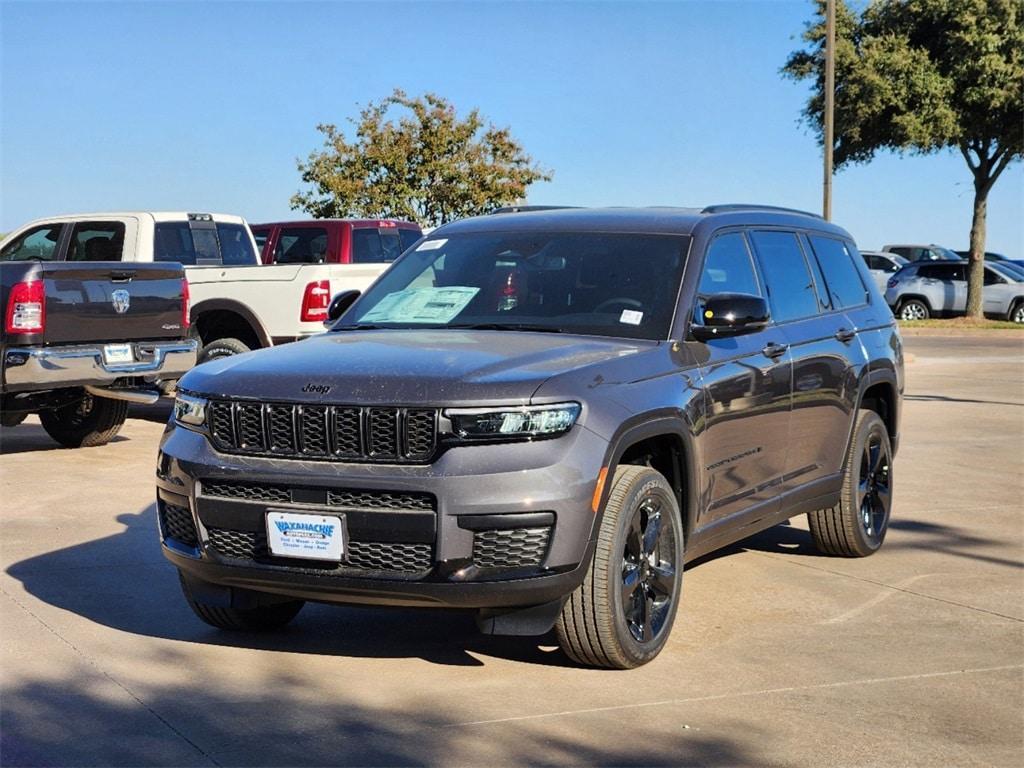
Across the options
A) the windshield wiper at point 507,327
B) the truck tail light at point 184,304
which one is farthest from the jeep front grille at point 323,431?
A: the truck tail light at point 184,304

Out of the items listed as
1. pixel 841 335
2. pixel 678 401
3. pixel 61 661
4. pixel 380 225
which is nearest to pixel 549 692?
pixel 678 401

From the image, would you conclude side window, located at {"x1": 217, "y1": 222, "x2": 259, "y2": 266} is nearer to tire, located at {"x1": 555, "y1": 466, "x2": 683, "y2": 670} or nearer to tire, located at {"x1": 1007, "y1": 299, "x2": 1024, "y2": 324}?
tire, located at {"x1": 555, "y1": 466, "x2": 683, "y2": 670}

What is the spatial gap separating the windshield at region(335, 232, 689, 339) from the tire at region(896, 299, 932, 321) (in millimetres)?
31488

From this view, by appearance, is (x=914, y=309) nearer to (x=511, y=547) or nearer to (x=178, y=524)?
(x=178, y=524)

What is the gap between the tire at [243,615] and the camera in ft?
19.6

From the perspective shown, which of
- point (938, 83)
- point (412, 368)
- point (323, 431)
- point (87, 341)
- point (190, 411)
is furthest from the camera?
point (938, 83)

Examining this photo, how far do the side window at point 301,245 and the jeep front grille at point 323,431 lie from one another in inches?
449

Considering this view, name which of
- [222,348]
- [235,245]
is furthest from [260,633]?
[235,245]

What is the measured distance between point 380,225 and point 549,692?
12112 millimetres

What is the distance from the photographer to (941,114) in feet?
109

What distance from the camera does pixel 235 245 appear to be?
53.1 feet

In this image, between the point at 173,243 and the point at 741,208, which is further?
the point at 173,243

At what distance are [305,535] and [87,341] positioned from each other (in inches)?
263

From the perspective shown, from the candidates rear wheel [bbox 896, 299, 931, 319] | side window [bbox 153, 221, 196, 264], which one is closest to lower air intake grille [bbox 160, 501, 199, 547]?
side window [bbox 153, 221, 196, 264]
